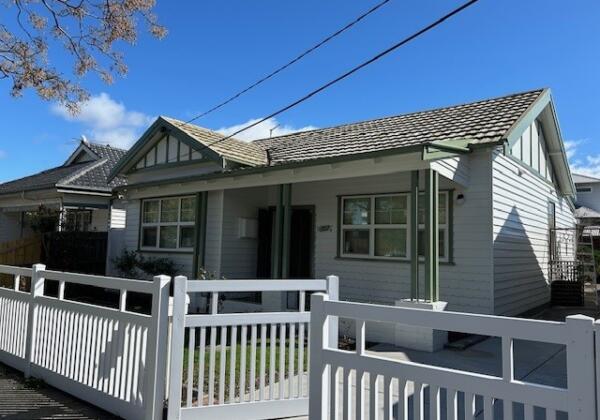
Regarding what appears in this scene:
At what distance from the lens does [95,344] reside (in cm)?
473

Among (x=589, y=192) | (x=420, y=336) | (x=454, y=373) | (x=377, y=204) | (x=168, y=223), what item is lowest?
(x=420, y=336)

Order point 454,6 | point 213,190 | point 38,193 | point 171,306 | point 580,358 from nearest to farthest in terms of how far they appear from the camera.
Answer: point 580,358 → point 171,306 → point 454,6 → point 213,190 → point 38,193

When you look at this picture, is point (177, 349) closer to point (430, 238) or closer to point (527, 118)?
point (430, 238)

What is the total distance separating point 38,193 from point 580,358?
19462 mm

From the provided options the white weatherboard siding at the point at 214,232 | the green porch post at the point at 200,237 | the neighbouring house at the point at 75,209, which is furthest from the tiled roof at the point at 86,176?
the green porch post at the point at 200,237

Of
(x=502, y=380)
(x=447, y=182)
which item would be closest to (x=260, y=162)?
(x=447, y=182)

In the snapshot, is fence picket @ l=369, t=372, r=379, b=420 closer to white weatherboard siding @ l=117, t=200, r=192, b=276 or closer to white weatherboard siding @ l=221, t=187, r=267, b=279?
white weatherboard siding @ l=221, t=187, r=267, b=279

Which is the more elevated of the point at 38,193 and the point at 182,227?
the point at 38,193

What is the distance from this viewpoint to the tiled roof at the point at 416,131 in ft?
30.5

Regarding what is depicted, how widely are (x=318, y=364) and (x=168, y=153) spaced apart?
11.6 metres

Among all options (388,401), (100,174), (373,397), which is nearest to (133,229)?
(100,174)

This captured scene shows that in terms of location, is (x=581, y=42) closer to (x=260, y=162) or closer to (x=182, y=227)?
(x=260, y=162)

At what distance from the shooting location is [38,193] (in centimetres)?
1794

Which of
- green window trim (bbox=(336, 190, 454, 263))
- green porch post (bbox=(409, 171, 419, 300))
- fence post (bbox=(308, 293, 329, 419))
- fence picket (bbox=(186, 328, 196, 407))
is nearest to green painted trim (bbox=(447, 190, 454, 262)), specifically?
green window trim (bbox=(336, 190, 454, 263))
